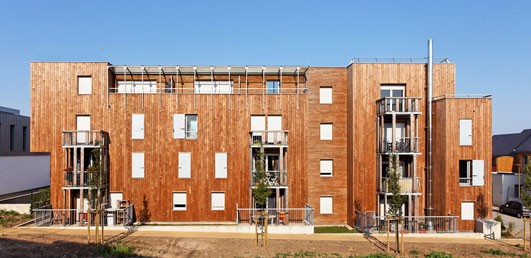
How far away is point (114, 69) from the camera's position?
23.1 metres

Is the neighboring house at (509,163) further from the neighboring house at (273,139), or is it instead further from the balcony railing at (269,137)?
the balcony railing at (269,137)

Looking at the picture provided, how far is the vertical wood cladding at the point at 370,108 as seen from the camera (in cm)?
2209

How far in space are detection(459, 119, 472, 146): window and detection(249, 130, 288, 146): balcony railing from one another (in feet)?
34.7

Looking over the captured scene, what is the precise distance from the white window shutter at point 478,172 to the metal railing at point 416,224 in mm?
2769

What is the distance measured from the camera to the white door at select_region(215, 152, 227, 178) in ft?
73.7

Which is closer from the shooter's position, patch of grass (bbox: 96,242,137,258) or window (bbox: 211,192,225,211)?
patch of grass (bbox: 96,242,137,258)

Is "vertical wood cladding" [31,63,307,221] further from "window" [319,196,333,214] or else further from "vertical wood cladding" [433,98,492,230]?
"vertical wood cladding" [433,98,492,230]

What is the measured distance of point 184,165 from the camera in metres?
22.4

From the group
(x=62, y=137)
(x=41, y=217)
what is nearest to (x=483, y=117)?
(x=62, y=137)

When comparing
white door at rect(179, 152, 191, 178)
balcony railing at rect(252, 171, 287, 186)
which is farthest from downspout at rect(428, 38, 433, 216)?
white door at rect(179, 152, 191, 178)

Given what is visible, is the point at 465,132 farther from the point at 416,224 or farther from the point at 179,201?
the point at 179,201

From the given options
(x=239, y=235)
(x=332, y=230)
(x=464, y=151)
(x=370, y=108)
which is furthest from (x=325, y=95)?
(x=239, y=235)

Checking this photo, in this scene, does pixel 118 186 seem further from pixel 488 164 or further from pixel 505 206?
pixel 505 206

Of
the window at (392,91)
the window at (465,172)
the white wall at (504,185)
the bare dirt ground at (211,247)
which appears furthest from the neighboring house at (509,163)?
the bare dirt ground at (211,247)
